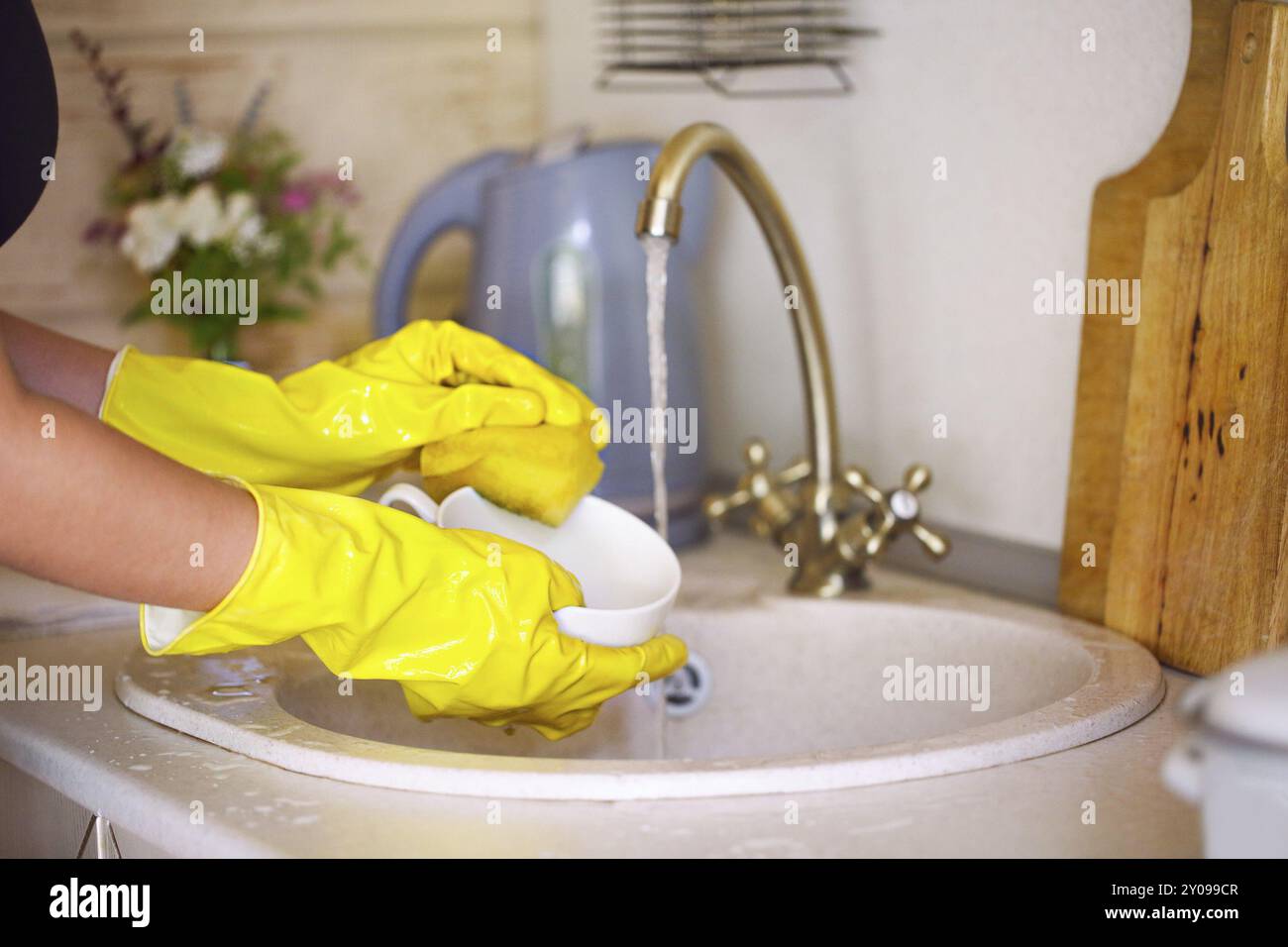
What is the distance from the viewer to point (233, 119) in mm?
1658

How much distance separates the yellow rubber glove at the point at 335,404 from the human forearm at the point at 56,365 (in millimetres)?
19

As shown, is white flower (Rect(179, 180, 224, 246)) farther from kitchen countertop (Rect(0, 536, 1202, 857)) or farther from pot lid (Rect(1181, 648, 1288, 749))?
pot lid (Rect(1181, 648, 1288, 749))

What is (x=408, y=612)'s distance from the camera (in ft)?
2.36

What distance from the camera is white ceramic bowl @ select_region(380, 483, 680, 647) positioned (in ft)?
2.85

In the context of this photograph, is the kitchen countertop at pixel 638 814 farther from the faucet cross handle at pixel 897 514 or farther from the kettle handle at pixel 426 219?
the kettle handle at pixel 426 219

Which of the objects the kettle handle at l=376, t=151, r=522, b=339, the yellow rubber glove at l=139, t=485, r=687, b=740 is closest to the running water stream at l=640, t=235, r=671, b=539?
the yellow rubber glove at l=139, t=485, r=687, b=740

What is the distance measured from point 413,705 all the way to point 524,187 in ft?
2.17

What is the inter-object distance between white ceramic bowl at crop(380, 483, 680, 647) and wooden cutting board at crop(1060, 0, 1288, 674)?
30 cm

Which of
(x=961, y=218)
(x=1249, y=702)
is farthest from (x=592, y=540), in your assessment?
(x=1249, y=702)

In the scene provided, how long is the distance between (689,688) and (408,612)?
1.31 ft

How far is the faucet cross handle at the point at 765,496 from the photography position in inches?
43.1

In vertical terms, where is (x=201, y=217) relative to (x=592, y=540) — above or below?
above

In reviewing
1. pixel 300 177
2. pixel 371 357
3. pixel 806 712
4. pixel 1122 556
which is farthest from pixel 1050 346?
pixel 300 177

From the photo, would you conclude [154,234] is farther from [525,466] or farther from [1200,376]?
[1200,376]
